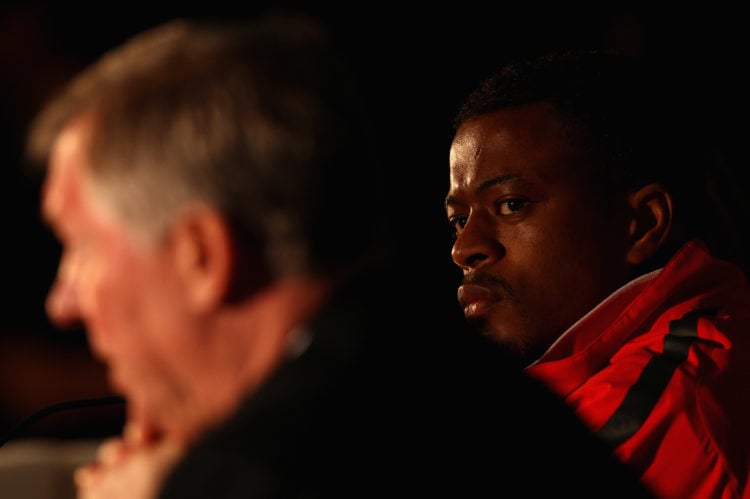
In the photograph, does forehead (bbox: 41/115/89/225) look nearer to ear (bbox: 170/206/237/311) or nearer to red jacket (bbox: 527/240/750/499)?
ear (bbox: 170/206/237/311)

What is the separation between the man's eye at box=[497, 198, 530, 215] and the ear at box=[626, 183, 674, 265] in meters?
0.16

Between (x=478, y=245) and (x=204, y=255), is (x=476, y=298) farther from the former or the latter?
(x=204, y=255)

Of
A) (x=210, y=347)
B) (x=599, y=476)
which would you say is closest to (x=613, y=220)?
(x=599, y=476)

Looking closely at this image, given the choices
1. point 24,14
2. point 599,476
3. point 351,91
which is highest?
point 24,14

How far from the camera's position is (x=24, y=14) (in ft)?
9.82

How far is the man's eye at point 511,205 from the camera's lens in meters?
1.64

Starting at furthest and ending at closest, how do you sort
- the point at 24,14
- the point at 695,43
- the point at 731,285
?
the point at 695,43 → the point at 24,14 → the point at 731,285

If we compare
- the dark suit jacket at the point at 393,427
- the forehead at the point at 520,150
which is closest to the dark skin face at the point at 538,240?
the forehead at the point at 520,150

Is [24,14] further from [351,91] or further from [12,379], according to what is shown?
[351,91]

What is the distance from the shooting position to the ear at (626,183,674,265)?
63.8 inches

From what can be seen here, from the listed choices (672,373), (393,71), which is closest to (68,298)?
(672,373)

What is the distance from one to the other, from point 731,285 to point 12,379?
7.67ft

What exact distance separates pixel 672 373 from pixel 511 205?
0.40 m

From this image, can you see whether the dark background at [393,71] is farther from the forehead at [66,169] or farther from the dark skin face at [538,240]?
the forehead at [66,169]
